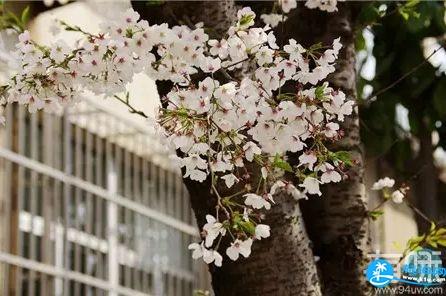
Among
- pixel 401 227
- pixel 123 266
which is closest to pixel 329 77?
pixel 123 266

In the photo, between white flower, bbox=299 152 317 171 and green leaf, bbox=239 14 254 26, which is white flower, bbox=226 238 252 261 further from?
green leaf, bbox=239 14 254 26

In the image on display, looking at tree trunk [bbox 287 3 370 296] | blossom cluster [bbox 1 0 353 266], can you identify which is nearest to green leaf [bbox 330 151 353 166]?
blossom cluster [bbox 1 0 353 266]

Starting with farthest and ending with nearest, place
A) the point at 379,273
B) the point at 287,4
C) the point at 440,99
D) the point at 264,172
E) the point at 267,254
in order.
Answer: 1. the point at 440,99
2. the point at 379,273
3. the point at 287,4
4. the point at 267,254
5. the point at 264,172

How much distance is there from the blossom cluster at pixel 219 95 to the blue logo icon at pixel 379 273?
1.75 feet

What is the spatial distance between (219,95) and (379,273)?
93 cm

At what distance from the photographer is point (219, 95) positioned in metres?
2.08

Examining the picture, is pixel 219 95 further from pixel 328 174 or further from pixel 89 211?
pixel 89 211

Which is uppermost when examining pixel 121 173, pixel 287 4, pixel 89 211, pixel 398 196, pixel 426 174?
pixel 121 173

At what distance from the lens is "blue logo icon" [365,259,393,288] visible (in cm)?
279

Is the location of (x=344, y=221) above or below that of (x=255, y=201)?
above

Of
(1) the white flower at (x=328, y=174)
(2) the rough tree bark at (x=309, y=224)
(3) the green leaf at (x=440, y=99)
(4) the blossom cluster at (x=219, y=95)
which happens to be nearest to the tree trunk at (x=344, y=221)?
(2) the rough tree bark at (x=309, y=224)

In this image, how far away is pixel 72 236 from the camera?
5535 mm

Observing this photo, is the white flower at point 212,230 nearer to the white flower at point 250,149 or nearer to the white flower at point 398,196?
the white flower at point 250,149

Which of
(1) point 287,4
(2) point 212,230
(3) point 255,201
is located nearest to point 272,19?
(1) point 287,4
